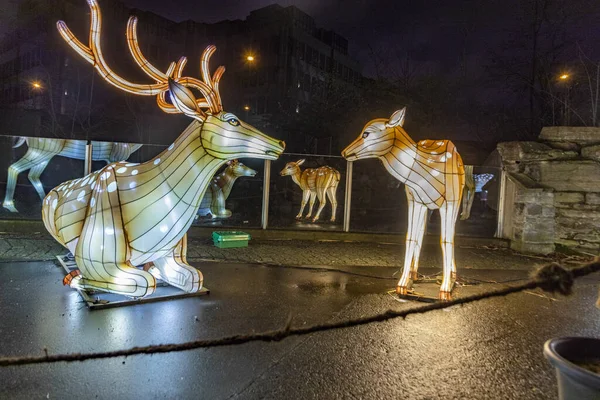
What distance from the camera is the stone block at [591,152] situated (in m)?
8.72

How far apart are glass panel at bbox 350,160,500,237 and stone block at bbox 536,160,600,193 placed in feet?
4.08

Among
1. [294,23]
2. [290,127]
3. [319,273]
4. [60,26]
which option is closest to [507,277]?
[319,273]

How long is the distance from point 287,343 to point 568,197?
7955 millimetres

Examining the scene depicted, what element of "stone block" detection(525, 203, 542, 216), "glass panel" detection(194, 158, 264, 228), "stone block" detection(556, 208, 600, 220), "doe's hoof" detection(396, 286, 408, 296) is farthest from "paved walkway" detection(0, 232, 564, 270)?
"doe's hoof" detection(396, 286, 408, 296)

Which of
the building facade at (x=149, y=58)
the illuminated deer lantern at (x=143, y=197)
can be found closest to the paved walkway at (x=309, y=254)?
the illuminated deer lantern at (x=143, y=197)

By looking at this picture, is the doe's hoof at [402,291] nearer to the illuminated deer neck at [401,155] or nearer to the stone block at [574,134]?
the illuminated deer neck at [401,155]

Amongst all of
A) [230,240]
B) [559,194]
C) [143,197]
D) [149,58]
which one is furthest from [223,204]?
[149,58]

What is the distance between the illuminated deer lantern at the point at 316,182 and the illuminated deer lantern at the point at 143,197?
6.87 meters

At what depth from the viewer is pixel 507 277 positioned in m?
6.91

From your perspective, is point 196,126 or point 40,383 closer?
point 40,383

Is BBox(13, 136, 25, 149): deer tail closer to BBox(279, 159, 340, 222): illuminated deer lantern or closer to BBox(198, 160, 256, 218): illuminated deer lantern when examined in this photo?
BBox(198, 160, 256, 218): illuminated deer lantern

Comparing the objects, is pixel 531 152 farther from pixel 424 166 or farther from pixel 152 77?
pixel 152 77

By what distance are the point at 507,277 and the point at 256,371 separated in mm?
5266

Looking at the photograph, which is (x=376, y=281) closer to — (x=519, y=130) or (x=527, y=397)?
(x=527, y=397)
